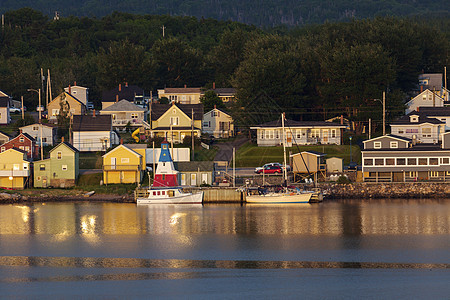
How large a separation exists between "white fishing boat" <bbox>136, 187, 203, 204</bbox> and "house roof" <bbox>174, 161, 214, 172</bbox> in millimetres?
2101

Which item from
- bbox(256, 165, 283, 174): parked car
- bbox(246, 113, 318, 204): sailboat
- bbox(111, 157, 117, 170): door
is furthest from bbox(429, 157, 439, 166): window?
bbox(111, 157, 117, 170): door

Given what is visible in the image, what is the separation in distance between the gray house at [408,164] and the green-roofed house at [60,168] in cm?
2250

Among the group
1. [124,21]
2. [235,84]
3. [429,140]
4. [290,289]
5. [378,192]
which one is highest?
[124,21]

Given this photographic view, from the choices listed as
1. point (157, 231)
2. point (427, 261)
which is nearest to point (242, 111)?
point (157, 231)

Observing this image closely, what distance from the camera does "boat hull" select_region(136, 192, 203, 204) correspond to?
57.6 meters

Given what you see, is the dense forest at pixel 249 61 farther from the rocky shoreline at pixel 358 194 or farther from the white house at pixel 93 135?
the rocky shoreline at pixel 358 194

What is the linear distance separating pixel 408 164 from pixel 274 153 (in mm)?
12672

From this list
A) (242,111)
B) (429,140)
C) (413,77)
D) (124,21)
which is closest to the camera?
(429,140)

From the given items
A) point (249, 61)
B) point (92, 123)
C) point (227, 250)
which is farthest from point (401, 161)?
point (92, 123)

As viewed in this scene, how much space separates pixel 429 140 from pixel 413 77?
23185 millimetres

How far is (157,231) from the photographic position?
4834 cm

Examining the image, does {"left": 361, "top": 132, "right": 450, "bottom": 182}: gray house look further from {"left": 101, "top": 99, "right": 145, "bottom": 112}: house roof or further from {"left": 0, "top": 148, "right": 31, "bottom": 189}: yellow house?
{"left": 101, "top": 99, "right": 145, "bottom": 112}: house roof

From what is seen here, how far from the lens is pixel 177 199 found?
191 feet

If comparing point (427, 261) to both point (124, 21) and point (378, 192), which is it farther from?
point (124, 21)
